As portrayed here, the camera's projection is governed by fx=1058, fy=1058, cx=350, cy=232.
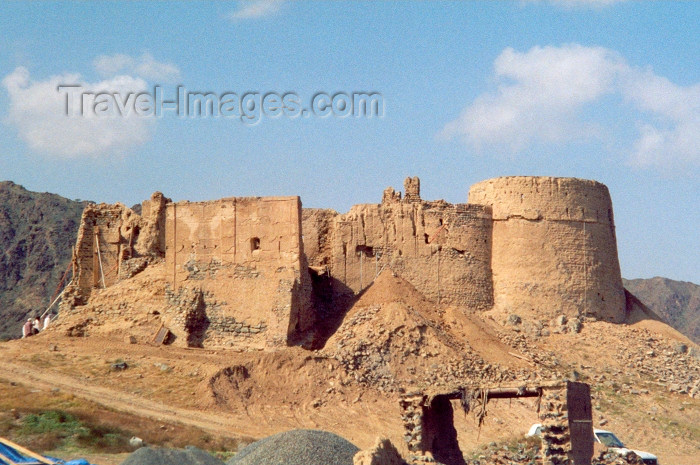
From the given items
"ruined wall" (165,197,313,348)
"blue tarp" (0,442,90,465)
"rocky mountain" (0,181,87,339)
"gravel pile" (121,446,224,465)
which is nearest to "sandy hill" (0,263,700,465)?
"ruined wall" (165,197,313,348)

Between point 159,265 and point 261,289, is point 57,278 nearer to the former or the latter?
point 159,265

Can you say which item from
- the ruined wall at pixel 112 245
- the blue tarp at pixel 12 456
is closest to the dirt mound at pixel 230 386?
the ruined wall at pixel 112 245

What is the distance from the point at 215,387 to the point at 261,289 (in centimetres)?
367

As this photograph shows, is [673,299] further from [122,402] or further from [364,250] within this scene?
[122,402]

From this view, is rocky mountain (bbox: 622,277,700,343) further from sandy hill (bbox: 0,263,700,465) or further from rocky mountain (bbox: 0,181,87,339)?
sandy hill (bbox: 0,263,700,465)

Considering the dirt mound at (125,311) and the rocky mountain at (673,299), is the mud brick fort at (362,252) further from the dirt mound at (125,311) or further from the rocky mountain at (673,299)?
the rocky mountain at (673,299)

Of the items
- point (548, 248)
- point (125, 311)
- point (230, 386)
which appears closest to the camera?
point (230, 386)

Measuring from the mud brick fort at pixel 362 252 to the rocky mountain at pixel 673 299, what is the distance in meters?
37.0

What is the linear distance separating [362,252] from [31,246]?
31.7 metres

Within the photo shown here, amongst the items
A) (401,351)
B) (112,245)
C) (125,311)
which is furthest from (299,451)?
(112,245)

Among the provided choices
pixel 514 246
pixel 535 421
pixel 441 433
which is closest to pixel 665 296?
pixel 514 246

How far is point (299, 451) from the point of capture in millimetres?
15391

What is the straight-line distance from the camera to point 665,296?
67.2 metres

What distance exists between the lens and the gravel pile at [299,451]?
15.3 meters
